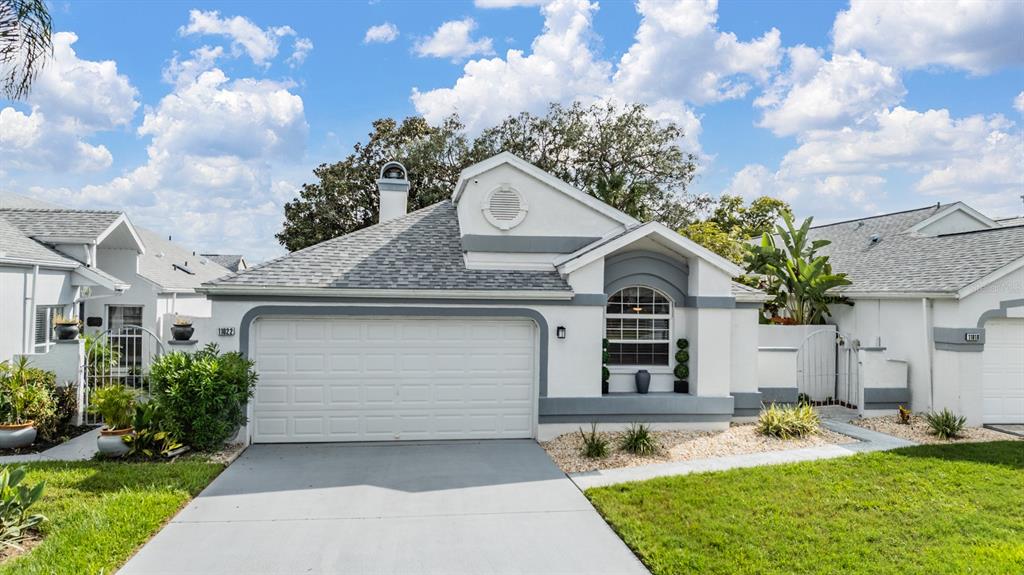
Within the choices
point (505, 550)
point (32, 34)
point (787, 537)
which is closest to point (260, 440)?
point (505, 550)

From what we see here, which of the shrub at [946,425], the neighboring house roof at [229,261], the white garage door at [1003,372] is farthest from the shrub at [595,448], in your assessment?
the neighboring house roof at [229,261]

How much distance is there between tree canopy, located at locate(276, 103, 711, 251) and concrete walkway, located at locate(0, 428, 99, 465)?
22022mm

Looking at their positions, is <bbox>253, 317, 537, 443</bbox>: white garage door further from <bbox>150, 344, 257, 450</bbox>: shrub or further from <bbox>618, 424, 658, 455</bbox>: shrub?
<bbox>618, 424, 658, 455</bbox>: shrub

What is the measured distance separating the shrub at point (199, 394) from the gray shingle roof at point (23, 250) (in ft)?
25.1

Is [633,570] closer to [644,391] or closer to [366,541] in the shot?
[366,541]

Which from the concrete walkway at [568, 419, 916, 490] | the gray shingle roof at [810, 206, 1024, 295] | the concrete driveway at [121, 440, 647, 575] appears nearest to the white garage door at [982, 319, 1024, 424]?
the gray shingle roof at [810, 206, 1024, 295]

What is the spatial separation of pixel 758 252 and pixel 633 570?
41.9ft

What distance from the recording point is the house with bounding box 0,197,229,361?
14.7 meters

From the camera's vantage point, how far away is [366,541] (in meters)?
6.69

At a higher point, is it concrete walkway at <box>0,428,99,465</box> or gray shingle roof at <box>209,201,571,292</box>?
gray shingle roof at <box>209,201,571,292</box>

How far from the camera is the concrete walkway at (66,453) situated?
9.72 metres

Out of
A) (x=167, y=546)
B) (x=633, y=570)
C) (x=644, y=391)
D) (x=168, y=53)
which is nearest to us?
(x=633, y=570)

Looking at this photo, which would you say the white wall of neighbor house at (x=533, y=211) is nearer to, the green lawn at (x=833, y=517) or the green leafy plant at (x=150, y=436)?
the green lawn at (x=833, y=517)

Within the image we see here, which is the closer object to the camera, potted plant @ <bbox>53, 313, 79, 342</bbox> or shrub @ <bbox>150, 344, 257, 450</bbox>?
shrub @ <bbox>150, 344, 257, 450</bbox>
